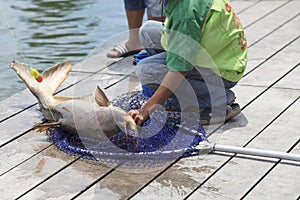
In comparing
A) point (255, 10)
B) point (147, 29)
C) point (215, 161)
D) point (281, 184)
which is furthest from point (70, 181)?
point (255, 10)

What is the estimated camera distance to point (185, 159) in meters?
3.40

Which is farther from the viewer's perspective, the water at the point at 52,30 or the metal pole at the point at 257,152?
the water at the point at 52,30

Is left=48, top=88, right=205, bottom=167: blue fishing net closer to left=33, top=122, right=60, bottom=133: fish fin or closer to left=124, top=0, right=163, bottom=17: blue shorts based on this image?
left=33, top=122, right=60, bottom=133: fish fin

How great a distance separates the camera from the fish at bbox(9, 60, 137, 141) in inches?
136

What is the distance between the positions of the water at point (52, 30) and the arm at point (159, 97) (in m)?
1.97

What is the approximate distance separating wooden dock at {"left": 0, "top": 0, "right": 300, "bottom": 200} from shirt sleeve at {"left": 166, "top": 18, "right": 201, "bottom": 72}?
470 millimetres

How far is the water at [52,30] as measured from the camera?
5.82 meters

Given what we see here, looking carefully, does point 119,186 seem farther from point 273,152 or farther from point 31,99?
point 31,99

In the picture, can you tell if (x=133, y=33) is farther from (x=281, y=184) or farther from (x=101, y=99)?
(x=281, y=184)

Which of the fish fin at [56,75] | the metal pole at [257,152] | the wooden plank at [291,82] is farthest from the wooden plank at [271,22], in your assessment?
the metal pole at [257,152]

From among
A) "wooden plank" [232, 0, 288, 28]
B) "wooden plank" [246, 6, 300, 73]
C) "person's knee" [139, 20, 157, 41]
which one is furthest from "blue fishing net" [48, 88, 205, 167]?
"wooden plank" [232, 0, 288, 28]

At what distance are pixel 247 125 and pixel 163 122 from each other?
50 centimetres

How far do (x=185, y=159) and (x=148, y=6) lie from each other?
193 centimetres

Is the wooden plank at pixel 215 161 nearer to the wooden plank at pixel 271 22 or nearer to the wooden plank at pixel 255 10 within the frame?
the wooden plank at pixel 271 22
